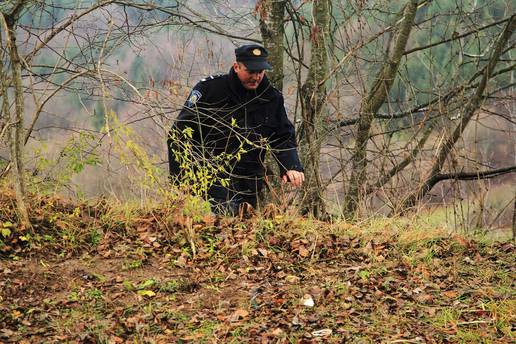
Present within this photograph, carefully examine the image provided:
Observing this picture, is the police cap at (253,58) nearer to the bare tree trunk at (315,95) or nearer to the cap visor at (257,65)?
the cap visor at (257,65)

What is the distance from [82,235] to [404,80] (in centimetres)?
481

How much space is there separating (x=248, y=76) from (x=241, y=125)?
0.48 metres

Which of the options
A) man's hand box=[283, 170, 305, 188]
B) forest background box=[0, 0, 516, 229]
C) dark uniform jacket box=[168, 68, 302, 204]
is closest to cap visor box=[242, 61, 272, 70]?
dark uniform jacket box=[168, 68, 302, 204]

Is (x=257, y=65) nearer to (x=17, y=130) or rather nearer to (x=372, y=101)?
(x=17, y=130)

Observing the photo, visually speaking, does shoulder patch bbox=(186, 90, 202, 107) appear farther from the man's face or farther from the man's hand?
the man's hand

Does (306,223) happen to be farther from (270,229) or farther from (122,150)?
(122,150)

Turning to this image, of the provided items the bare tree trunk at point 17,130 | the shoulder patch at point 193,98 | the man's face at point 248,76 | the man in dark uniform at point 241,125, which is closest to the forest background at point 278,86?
the bare tree trunk at point 17,130

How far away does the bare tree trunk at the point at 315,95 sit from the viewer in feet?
25.1

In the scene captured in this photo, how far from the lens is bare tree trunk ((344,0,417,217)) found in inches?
309

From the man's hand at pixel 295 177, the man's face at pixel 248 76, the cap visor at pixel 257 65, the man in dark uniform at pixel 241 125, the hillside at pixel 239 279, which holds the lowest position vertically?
the hillside at pixel 239 279

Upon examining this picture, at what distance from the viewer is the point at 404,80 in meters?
8.16

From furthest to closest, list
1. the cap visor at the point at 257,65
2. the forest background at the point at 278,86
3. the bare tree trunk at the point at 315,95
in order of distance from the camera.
Answer: the bare tree trunk at the point at 315,95 → the cap visor at the point at 257,65 → the forest background at the point at 278,86

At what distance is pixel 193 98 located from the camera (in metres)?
5.78

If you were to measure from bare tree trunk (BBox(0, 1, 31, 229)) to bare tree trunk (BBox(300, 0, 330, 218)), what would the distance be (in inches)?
139
